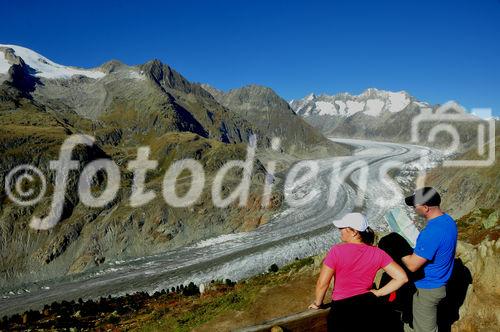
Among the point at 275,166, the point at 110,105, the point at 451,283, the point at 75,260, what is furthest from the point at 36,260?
the point at 110,105

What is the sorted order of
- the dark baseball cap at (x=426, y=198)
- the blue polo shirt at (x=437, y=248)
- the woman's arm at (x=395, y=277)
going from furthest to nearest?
the dark baseball cap at (x=426, y=198) → the blue polo shirt at (x=437, y=248) → the woman's arm at (x=395, y=277)

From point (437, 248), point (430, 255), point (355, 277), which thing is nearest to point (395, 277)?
point (355, 277)

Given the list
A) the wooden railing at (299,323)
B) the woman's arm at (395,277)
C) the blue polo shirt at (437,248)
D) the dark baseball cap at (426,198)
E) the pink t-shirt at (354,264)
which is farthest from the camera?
the dark baseball cap at (426,198)

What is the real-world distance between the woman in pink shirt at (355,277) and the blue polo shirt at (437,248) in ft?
3.28

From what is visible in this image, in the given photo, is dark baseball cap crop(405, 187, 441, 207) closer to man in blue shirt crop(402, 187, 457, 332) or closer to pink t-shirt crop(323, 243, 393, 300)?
man in blue shirt crop(402, 187, 457, 332)

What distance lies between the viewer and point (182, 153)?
103 meters

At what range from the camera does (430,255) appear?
7.61 metres

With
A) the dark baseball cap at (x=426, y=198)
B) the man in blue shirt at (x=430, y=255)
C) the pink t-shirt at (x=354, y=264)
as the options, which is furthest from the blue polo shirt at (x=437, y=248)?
the pink t-shirt at (x=354, y=264)

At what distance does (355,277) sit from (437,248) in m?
1.81

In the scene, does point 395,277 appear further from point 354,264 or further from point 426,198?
point 426,198

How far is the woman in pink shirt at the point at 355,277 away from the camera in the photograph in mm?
6961

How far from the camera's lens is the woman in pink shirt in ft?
22.8

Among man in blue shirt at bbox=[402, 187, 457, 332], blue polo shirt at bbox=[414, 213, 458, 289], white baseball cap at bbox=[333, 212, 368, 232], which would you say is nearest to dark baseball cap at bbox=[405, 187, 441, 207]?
man in blue shirt at bbox=[402, 187, 457, 332]

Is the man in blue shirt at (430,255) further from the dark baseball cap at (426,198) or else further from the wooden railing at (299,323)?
the wooden railing at (299,323)
